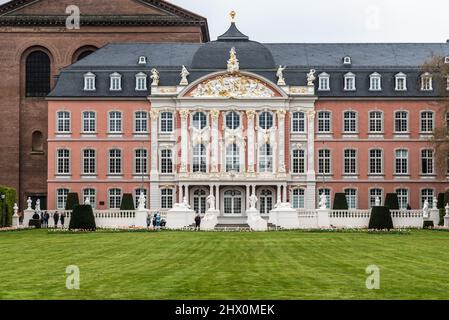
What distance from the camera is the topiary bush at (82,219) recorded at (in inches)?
2367

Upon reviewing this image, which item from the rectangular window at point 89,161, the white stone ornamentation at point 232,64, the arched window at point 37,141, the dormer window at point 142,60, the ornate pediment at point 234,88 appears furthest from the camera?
the arched window at point 37,141

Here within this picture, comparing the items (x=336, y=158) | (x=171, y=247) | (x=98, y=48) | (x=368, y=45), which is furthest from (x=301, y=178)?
(x=171, y=247)

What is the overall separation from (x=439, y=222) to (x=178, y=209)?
16.7 metres

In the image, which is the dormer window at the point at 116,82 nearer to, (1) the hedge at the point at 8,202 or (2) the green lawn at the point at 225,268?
(1) the hedge at the point at 8,202

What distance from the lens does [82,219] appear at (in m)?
60.2

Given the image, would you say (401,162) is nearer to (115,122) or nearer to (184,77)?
(184,77)

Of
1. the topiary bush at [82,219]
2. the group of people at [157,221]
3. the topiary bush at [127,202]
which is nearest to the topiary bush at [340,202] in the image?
the topiary bush at [127,202]

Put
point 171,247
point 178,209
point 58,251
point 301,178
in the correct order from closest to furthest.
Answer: point 58,251, point 171,247, point 178,209, point 301,178

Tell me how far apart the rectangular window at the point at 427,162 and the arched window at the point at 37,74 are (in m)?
30.9

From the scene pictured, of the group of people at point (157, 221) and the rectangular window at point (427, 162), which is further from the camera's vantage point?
the rectangular window at point (427, 162)

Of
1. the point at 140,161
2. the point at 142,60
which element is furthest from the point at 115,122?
the point at 142,60

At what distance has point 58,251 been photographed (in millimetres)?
37875
